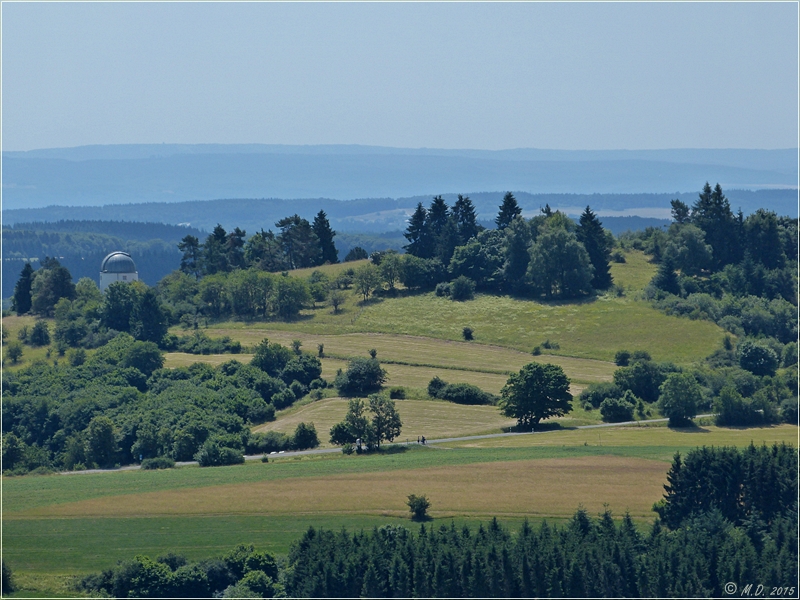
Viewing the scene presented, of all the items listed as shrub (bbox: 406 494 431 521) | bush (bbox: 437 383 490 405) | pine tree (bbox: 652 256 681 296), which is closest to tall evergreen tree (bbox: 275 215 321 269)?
pine tree (bbox: 652 256 681 296)

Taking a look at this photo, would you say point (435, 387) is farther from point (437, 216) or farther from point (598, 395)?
point (437, 216)

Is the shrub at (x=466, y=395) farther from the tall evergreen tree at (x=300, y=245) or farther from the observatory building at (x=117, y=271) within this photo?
the observatory building at (x=117, y=271)

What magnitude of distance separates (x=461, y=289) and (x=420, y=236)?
1244 cm

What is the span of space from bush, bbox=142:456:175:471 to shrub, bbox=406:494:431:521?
68.9 ft

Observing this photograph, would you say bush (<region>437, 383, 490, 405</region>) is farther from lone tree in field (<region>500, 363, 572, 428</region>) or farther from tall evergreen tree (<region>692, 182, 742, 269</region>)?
tall evergreen tree (<region>692, 182, 742, 269</region>)

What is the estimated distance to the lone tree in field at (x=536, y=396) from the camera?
75.6 meters

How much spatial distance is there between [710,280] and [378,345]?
3449cm

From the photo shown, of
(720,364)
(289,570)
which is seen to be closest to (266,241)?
(720,364)

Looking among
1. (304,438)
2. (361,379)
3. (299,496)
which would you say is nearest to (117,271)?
(361,379)

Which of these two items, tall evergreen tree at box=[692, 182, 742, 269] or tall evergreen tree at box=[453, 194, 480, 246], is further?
tall evergreen tree at box=[453, 194, 480, 246]

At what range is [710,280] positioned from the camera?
10950 cm

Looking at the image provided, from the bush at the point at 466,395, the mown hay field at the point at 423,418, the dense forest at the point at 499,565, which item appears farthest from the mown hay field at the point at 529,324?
the dense forest at the point at 499,565

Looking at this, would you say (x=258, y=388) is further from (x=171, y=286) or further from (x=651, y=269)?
(x=651, y=269)

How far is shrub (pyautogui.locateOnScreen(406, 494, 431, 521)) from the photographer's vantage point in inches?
2063
